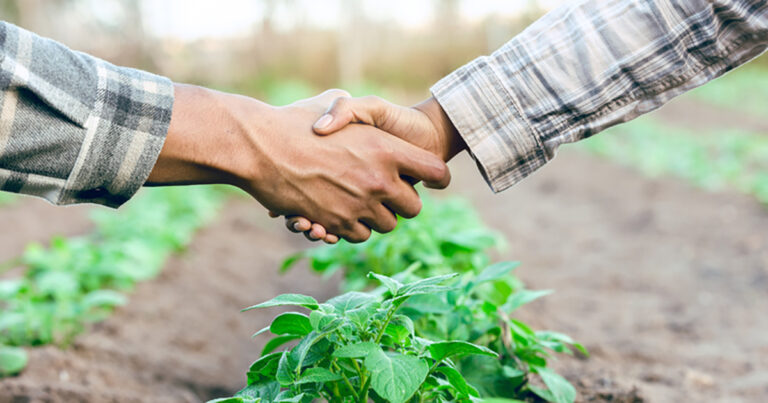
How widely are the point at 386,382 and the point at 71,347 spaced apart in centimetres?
171

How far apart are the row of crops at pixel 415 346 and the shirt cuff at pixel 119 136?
1.86 feet

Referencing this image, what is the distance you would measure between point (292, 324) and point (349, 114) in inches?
37.1

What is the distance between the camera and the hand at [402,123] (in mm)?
2029

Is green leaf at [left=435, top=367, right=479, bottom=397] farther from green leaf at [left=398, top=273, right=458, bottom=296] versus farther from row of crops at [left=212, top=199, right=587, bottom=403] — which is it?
green leaf at [left=398, top=273, right=458, bottom=296]

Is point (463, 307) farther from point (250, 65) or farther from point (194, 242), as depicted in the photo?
point (250, 65)

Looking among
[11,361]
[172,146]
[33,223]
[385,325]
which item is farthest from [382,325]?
[33,223]

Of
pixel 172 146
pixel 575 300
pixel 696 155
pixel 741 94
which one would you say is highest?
pixel 172 146

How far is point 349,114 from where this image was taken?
2008mm

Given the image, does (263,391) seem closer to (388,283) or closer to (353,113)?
(388,283)

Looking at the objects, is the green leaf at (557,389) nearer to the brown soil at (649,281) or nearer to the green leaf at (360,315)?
the brown soil at (649,281)

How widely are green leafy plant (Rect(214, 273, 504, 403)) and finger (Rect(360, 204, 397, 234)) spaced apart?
833 mm

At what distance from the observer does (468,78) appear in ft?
6.36

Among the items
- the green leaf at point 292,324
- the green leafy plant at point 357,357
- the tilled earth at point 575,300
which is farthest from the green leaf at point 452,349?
the tilled earth at point 575,300

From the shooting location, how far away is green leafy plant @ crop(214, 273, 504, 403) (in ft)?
3.47
